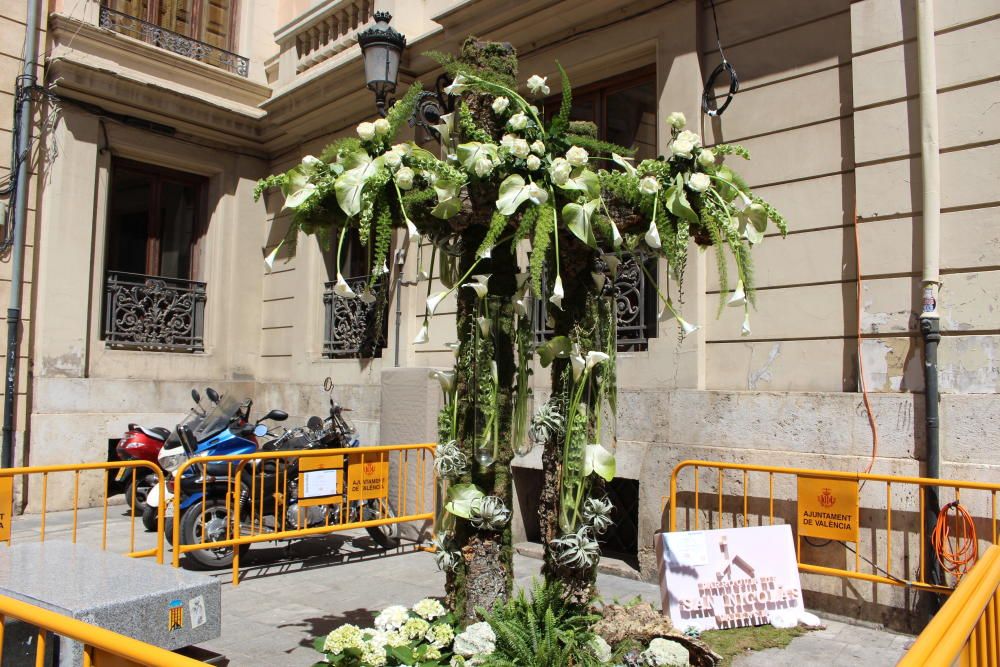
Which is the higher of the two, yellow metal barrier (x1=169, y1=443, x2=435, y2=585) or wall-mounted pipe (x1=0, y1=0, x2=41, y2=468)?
wall-mounted pipe (x1=0, y1=0, x2=41, y2=468)

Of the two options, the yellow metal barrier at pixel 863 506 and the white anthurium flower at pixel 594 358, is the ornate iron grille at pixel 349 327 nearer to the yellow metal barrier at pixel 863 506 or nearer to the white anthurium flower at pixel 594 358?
the yellow metal barrier at pixel 863 506

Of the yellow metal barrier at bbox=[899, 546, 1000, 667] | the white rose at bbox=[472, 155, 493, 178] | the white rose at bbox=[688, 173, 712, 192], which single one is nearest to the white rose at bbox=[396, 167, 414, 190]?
the white rose at bbox=[472, 155, 493, 178]

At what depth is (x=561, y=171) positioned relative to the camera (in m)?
3.21

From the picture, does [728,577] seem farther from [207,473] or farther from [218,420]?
[218,420]

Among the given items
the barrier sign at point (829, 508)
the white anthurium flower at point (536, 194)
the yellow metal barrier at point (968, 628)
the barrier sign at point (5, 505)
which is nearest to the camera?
the yellow metal barrier at point (968, 628)

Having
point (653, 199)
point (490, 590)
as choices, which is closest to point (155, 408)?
point (490, 590)

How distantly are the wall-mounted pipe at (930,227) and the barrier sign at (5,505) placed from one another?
681 centimetres

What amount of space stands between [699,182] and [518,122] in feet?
2.65

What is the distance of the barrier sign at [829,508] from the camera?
5.72 meters

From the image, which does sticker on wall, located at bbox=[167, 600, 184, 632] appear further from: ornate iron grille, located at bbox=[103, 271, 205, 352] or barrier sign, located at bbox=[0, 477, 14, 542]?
ornate iron grille, located at bbox=[103, 271, 205, 352]

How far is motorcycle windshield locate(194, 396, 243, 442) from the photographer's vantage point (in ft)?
27.0

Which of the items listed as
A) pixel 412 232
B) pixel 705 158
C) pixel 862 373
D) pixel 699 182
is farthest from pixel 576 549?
pixel 862 373

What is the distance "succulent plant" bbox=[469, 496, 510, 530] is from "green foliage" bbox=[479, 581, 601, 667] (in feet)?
1.30

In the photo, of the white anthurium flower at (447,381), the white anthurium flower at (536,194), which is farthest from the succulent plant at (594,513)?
the white anthurium flower at (536,194)
